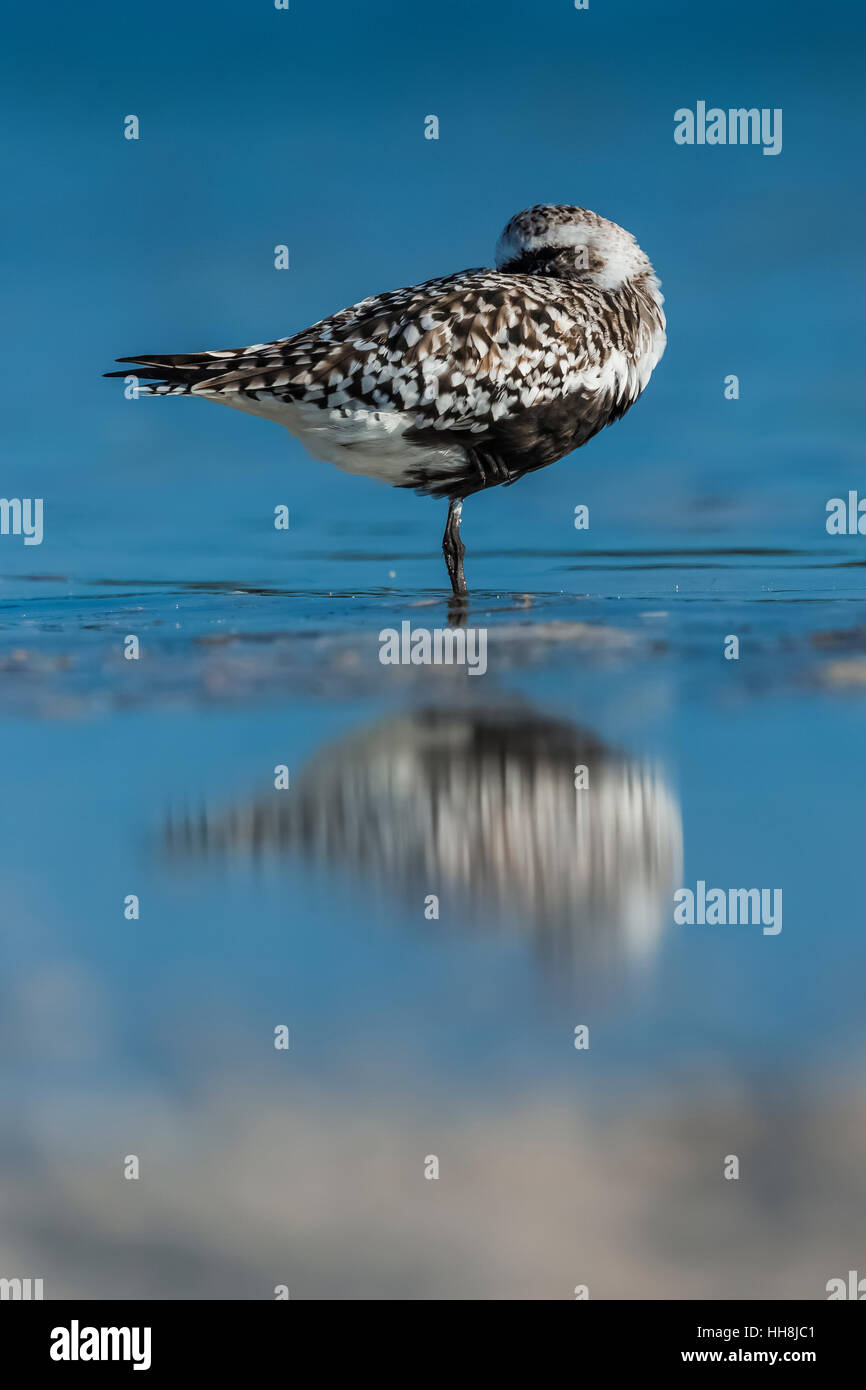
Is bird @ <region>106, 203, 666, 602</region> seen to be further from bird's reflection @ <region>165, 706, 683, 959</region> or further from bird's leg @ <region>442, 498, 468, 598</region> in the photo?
bird's reflection @ <region>165, 706, 683, 959</region>

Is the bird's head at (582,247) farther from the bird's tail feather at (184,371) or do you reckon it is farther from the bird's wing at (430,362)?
the bird's tail feather at (184,371)

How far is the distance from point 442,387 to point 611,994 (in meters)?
6.82

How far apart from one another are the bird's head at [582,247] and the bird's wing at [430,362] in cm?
120

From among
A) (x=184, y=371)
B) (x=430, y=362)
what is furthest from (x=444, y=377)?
(x=184, y=371)

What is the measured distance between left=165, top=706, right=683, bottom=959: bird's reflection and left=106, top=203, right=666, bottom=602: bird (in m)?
4.06

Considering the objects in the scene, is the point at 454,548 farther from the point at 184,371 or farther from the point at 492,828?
the point at 492,828

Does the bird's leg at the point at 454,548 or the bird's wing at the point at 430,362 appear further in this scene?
the bird's leg at the point at 454,548

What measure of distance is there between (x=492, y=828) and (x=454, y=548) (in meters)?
6.45

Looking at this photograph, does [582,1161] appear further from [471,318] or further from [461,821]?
[471,318]

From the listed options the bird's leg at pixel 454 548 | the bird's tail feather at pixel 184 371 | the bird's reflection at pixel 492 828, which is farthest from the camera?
the bird's leg at pixel 454 548

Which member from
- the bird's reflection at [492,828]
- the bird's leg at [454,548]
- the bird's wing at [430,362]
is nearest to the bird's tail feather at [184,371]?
the bird's wing at [430,362]

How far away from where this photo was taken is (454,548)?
38.2 ft

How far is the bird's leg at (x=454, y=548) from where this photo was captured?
11.6 metres

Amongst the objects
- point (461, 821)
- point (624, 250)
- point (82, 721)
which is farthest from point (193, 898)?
point (624, 250)
